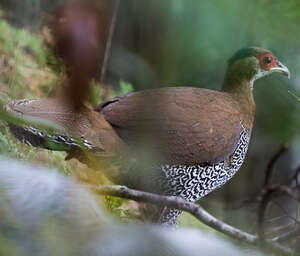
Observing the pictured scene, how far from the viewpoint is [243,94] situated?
286 centimetres

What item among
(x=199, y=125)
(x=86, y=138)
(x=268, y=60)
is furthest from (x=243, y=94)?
(x=86, y=138)

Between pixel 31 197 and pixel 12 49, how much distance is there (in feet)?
12.0

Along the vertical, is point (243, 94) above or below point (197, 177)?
above

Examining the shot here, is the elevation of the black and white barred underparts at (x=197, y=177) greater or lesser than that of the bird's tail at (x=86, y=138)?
lesser

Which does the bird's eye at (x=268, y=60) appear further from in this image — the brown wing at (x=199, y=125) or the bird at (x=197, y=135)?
the brown wing at (x=199, y=125)

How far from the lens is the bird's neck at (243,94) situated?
276 cm

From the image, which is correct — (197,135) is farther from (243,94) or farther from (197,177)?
(243,94)

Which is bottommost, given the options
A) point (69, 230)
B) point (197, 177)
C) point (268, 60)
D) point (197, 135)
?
point (197, 177)

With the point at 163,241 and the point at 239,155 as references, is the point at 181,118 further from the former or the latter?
the point at 163,241

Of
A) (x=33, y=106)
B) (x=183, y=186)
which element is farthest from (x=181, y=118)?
(x=33, y=106)

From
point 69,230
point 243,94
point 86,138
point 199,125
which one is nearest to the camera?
point 69,230

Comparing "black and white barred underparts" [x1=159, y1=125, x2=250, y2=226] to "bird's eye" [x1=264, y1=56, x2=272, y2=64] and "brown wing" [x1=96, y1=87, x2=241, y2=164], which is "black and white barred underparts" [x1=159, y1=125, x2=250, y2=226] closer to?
"brown wing" [x1=96, y1=87, x2=241, y2=164]

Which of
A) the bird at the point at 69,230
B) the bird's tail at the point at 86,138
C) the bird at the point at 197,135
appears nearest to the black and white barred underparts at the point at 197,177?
the bird at the point at 197,135

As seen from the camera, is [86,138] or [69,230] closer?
[69,230]
